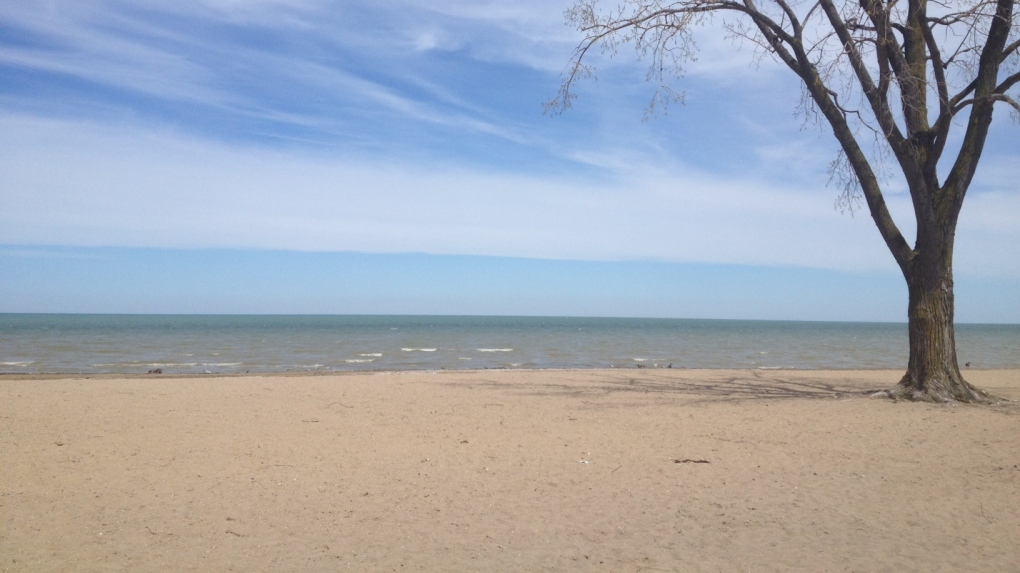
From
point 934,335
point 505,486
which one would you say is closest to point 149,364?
point 505,486

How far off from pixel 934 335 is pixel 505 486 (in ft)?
25.5

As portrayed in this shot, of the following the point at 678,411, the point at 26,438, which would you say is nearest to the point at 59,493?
the point at 26,438

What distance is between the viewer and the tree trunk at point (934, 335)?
10.3 m

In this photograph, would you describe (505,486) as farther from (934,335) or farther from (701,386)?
(701,386)

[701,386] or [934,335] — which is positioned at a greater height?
[934,335]

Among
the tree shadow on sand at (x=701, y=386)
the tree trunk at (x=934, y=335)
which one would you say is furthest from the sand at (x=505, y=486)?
the tree shadow on sand at (x=701, y=386)

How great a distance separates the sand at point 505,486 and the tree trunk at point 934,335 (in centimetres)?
54

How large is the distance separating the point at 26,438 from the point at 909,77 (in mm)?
12409

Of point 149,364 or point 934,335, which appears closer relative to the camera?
point 934,335

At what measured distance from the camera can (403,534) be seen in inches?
189

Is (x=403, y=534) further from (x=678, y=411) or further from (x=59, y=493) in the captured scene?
(x=678, y=411)

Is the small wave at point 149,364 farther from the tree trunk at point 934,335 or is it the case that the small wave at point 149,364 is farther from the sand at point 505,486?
the tree trunk at point 934,335

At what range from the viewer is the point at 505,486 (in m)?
5.99

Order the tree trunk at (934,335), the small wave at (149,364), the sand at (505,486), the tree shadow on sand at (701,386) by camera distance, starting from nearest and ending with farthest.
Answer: the sand at (505,486), the tree trunk at (934,335), the tree shadow on sand at (701,386), the small wave at (149,364)
